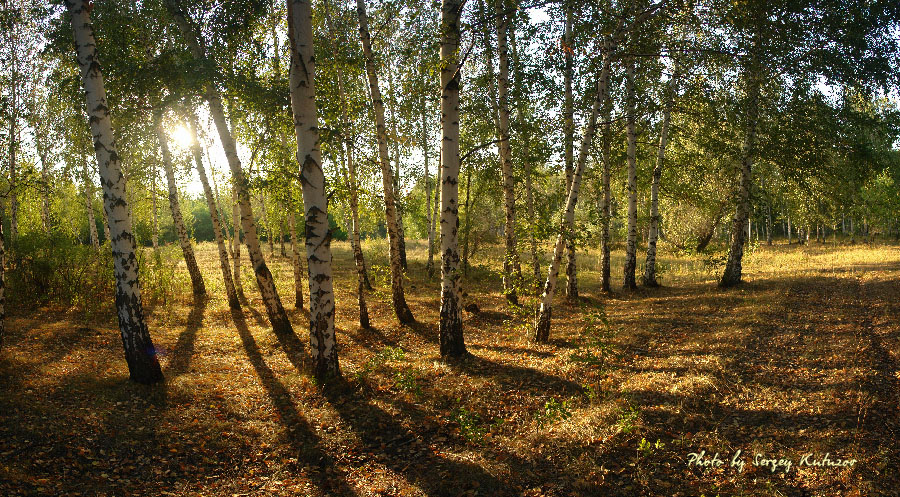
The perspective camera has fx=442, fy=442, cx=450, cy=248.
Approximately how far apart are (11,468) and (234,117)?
25.5 feet

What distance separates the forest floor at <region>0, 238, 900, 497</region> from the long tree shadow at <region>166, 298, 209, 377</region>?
86 millimetres

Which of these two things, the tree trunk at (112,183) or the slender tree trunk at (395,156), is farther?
the slender tree trunk at (395,156)

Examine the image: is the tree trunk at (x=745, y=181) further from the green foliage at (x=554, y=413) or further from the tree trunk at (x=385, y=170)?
the green foliage at (x=554, y=413)

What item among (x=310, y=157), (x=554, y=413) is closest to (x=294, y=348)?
(x=310, y=157)

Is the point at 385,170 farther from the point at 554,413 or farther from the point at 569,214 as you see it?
the point at 554,413

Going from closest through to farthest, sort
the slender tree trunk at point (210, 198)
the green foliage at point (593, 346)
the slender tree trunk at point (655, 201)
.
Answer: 1. the green foliage at point (593, 346)
2. the slender tree trunk at point (210, 198)
3. the slender tree trunk at point (655, 201)

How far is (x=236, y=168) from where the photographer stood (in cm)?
1024

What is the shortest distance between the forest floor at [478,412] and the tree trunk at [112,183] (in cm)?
114

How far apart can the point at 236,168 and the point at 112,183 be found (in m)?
3.49

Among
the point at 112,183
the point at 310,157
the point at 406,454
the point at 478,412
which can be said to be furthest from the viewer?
the point at 112,183

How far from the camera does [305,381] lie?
8.11 meters

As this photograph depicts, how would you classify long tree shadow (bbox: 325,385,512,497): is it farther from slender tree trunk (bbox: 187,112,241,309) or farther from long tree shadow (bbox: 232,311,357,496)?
slender tree trunk (bbox: 187,112,241,309)

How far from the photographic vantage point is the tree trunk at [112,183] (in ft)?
21.9

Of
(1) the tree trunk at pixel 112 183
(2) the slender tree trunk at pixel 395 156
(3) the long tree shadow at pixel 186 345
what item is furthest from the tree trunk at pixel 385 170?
(1) the tree trunk at pixel 112 183
